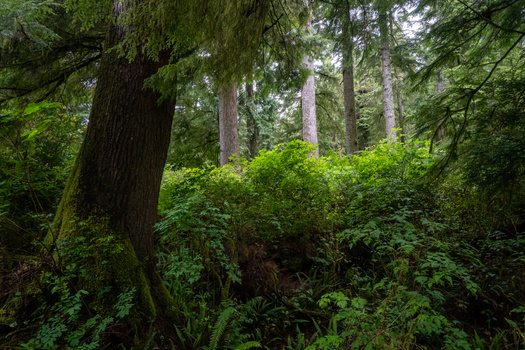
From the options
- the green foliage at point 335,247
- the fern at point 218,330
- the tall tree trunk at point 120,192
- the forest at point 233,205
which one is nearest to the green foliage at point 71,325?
the forest at point 233,205

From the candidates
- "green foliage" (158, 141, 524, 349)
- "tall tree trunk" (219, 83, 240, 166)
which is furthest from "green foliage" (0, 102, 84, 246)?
"tall tree trunk" (219, 83, 240, 166)

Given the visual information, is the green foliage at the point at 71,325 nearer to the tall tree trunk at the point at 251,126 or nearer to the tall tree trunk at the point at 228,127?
the tall tree trunk at the point at 228,127

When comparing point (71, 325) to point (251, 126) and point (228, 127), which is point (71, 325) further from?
point (251, 126)

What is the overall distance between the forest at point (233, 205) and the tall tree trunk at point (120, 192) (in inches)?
0.7

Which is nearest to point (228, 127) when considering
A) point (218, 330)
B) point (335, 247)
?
point (335, 247)

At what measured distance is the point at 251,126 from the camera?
13477 mm

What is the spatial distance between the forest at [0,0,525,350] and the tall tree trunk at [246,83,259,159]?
8411mm

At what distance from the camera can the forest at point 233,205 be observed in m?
2.41

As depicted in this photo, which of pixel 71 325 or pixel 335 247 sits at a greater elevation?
pixel 335 247

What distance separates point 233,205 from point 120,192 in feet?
5.69

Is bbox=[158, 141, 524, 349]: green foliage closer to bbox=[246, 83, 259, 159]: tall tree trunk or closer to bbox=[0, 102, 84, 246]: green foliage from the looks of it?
bbox=[0, 102, 84, 246]: green foliage

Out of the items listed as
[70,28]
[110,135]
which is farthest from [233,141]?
[110,135]

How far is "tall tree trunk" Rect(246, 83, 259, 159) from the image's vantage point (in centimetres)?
1309

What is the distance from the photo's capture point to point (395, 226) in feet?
11.9
